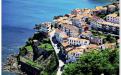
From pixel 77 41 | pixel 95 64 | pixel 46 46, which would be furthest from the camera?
pixel 46 46

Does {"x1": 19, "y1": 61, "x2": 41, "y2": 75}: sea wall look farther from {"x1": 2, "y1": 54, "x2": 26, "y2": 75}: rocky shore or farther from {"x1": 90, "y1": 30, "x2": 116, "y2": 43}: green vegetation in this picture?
{"x1": 90, "y1": 30, "x2": 116, "y2": 43}: green vegetation

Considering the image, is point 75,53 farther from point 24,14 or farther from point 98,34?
point 24,14

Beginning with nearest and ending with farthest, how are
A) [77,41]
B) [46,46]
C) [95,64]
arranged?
[95,64]
[77,41]
[46,46]

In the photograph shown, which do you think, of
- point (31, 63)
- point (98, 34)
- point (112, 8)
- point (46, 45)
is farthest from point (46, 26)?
point (112, 8)

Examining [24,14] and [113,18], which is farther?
[24,14]

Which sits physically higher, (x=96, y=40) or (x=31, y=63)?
(x=96, y=40)

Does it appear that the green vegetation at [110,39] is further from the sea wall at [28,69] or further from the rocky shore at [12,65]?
the rocky shore at [12,65]

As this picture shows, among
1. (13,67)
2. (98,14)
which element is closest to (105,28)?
(98,14)

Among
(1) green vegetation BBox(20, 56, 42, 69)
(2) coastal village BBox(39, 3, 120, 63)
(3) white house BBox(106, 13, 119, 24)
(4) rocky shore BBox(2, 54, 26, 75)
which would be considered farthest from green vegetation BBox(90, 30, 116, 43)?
(4) rocky shore BBox(2, 54, 26, 75)
